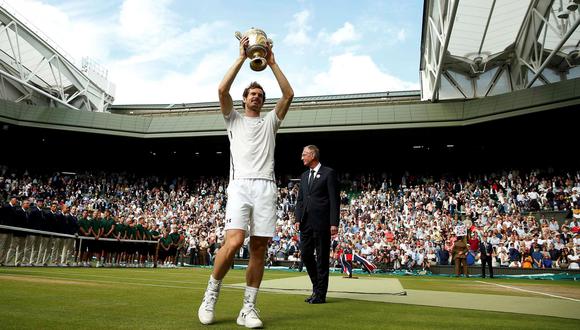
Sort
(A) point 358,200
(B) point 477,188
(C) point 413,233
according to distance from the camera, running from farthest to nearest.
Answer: (A) point 358,200
(B) point 477,188
(C) point 413,233

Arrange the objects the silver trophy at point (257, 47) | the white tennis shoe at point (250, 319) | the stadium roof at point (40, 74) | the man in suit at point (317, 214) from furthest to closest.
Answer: the stadium roof at point (40, 74)
the man in suit at point (317, 214)
the silver trophy at point (257, 47)
the white tennis shoe at point (250, 319)

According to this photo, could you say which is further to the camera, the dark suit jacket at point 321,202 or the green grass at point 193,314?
the dark suit jacket at point 321,202

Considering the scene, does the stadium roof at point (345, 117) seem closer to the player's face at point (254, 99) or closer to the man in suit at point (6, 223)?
the man in suit at point (6, 223)

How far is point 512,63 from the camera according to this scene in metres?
32.2

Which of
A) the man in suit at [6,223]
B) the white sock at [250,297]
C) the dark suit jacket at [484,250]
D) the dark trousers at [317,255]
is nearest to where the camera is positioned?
the white sock at [250,297]

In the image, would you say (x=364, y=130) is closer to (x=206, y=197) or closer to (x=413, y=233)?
(x=413, y=233)

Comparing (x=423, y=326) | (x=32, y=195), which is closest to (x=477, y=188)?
(x=423, y=326)

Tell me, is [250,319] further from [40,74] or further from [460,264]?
[40,74]

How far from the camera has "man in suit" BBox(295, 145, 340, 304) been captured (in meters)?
6.12

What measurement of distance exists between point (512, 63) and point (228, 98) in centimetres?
3340

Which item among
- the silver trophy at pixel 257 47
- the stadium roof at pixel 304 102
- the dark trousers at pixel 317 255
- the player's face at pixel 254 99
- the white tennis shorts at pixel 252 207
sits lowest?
the dark trousers at pixel 317 255

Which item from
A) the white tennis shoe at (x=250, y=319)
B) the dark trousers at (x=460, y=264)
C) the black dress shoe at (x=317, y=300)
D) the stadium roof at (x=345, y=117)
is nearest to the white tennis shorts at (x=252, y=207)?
the white tennis shoe at (x=250, y=319)

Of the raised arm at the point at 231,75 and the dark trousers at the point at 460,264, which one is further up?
the raised arm at the point at 231,75

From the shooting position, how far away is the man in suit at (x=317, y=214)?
6121 mm
